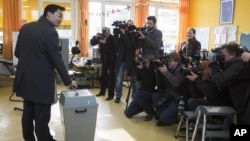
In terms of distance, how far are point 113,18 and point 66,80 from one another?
188 inches

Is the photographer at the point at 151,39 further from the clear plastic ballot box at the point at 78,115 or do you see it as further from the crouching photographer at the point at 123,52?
the clear plastic ballot box at the point at 78,115

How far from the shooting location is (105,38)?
463 centimetres

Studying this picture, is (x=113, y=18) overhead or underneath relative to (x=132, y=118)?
overhead

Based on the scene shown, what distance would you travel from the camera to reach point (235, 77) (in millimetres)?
2262

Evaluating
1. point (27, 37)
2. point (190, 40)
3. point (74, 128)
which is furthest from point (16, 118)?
point (190, 40)

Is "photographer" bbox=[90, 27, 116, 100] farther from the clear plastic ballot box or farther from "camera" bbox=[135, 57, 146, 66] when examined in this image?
the clear plastic ballot box

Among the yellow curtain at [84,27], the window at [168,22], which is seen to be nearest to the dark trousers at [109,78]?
the yellow curtain at [84,27]

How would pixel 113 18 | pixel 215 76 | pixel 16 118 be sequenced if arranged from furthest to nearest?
pixel 113 18
pixel 16 118
pixel 215 76

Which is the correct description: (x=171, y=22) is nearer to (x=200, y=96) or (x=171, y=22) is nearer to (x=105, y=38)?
(x=105, y=38)

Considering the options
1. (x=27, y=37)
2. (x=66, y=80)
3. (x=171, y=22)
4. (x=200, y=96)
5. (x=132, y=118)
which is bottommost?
(x=132, y=118)

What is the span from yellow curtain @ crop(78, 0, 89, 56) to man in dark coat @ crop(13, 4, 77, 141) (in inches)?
159

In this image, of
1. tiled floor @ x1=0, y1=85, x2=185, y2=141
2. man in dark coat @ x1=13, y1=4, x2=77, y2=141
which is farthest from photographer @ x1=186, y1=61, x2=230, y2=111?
man in dark coat @ x1=13, y1=4, x2=77, y2=141

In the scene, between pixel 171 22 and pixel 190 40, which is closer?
pixel 190 40

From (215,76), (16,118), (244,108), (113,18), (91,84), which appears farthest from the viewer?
(113,18)
